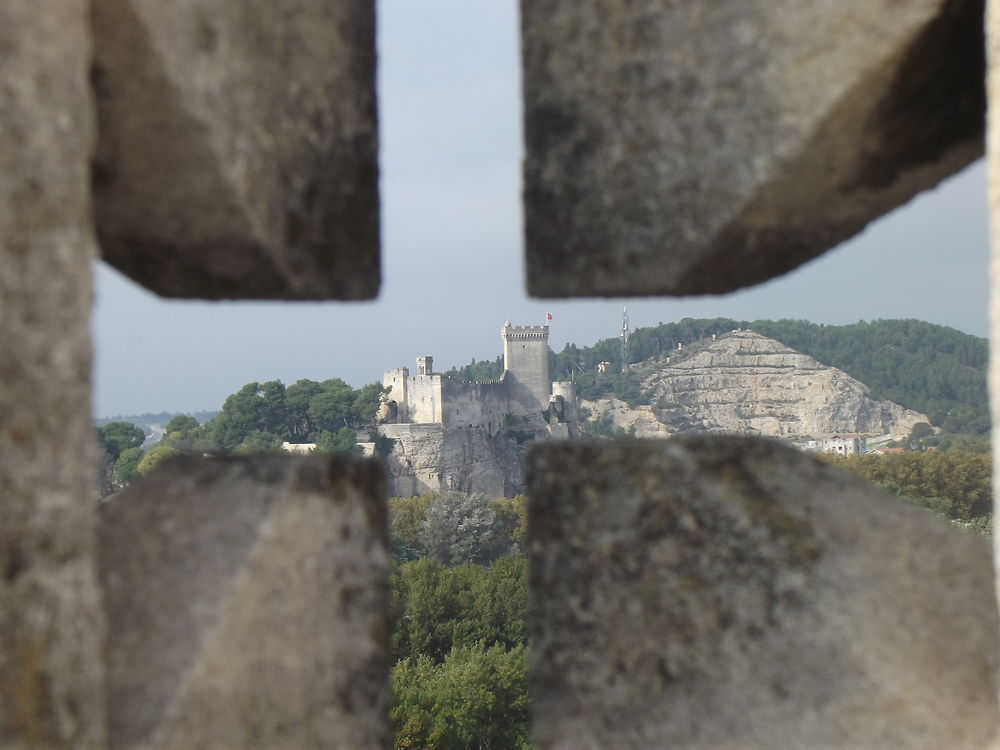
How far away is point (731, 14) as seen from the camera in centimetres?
111

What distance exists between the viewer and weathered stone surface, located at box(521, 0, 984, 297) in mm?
1092

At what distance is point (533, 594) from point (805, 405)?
88402 mm

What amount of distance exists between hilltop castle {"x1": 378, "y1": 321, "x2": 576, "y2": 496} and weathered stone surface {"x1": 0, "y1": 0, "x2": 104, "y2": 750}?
159ft

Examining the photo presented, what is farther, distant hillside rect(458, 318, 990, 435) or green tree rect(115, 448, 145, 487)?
distant hillside rect(458, 318, 990, 435)

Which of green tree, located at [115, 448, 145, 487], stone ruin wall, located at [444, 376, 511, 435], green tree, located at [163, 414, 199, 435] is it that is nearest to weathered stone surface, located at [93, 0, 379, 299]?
green tree, located at [115, 448, 145, 487]

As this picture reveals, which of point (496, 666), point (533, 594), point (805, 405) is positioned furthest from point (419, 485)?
point (533, 594)

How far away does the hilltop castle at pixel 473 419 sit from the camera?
50406 mm

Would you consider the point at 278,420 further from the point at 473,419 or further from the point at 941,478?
the point at 941,478

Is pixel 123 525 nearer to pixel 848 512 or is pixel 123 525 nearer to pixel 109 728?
pixel 109 728

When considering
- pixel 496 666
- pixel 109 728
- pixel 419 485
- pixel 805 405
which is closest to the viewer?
pixel 109 728

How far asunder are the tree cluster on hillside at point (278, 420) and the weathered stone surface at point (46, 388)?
5015 centimetres

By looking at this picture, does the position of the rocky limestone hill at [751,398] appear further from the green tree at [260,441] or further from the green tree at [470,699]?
the green tree at [470,699]

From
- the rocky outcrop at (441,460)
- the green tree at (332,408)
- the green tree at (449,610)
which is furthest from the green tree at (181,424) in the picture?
the green tree at (449,610)

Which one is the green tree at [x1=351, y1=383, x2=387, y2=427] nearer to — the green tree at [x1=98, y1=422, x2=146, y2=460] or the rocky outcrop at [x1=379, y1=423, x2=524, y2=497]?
the rocky outcrop at [x1=379, y1=423, x2=524, y2=497]
